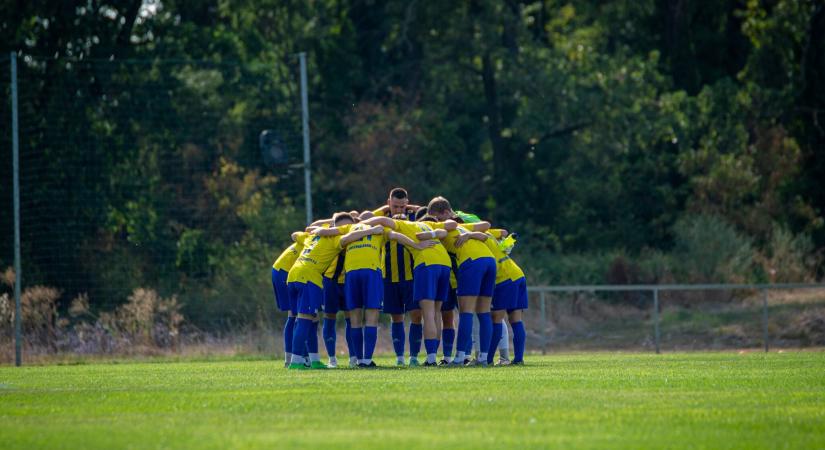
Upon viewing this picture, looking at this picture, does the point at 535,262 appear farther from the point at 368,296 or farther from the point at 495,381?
the point at 495,381

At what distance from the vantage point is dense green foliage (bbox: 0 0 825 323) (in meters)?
33.1

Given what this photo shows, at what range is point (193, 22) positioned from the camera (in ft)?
135

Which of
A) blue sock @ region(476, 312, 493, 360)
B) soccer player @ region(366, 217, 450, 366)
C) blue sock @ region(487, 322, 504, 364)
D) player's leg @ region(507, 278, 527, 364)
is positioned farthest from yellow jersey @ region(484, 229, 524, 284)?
soccer player @ region(366, 217, 450, 366)

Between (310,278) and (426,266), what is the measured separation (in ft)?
4.55

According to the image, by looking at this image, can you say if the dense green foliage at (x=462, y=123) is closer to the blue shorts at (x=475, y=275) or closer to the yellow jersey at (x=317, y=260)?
the yellow jersey at (x=317, y=260)

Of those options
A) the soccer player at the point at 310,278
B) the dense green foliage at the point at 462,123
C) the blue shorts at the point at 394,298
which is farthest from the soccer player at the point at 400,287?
the dense green foliage at the point at 462,123

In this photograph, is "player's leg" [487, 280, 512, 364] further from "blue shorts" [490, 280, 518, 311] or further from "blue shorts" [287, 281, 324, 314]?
"blue shorts" [287, 281, 324, 314]

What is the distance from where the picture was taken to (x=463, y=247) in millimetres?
17531

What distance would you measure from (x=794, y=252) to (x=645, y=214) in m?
7.66

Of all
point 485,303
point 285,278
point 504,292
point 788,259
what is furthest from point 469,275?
point 788,259

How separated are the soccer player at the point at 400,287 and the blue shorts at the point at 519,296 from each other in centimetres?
120

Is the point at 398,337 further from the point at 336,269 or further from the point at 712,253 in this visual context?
the point at 712,253

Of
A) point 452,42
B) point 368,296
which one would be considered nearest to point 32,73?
point 452,42

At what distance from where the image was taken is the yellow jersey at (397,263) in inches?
711
